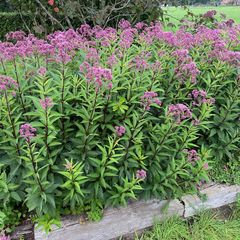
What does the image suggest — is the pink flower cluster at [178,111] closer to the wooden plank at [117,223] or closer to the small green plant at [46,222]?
the wooden plank at [117,223]

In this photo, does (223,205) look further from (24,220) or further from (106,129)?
(24,220)

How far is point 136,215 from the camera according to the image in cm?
346

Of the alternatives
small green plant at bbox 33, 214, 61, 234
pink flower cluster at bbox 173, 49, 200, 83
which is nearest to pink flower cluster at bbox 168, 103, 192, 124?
pink flower cluster at bbox 173, 49, 200, 83

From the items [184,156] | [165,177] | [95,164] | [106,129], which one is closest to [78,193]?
[95,164]

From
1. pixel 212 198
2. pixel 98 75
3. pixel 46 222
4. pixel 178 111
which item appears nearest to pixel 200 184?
pixel 212 198

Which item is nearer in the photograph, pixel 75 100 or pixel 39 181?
pixel 39 181

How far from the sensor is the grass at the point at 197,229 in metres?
3.43

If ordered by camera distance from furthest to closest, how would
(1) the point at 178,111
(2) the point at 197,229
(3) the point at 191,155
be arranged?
(2) the point at 197,229
(3) the point at 191,155
(1) the point at 178,111

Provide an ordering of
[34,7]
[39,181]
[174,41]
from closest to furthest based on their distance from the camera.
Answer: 1. [39,181]
2. [174,41]
3. [34,7]

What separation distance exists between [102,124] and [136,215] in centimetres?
100

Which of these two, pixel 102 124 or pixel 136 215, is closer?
pixel 102 124

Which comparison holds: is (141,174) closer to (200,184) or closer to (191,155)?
(191,155)

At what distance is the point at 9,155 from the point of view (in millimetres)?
3051

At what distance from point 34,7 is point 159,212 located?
4817 mm
